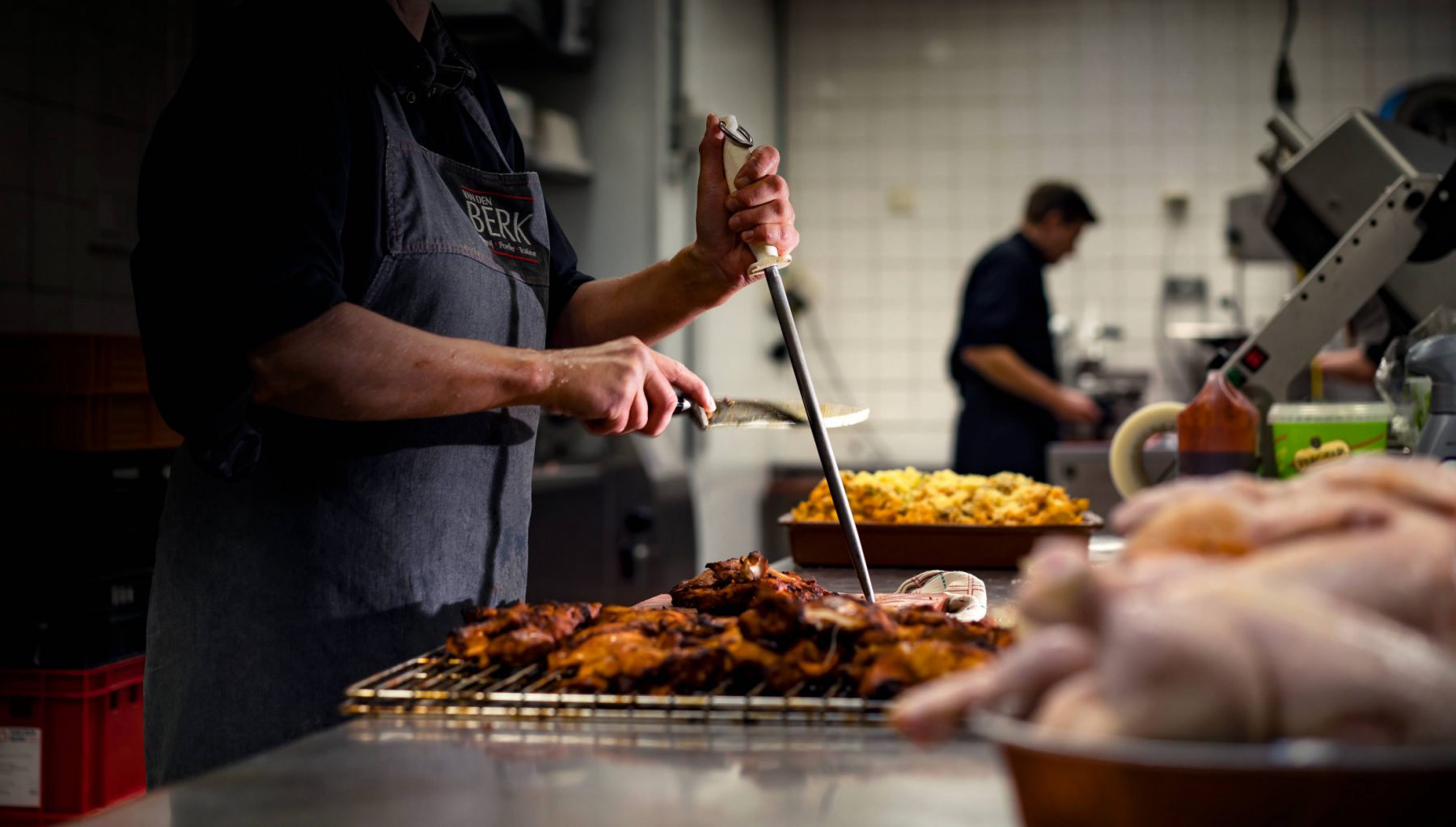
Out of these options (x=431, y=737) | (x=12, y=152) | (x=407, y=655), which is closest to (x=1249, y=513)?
(x=431, y=737)

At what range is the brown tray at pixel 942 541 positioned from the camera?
72.6 inches

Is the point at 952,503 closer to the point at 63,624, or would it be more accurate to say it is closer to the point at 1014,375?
the point at 63,624

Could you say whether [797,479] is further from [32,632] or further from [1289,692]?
[1289,692]

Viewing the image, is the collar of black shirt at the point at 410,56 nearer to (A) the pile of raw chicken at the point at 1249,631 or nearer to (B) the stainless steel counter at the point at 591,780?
(B) the stainless steel counter at the point at 591,780

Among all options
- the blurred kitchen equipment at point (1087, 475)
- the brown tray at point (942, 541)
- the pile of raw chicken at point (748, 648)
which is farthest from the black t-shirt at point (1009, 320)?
the pile of raw chicken at point (748, 648)

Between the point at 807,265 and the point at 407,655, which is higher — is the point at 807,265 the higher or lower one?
the higher one

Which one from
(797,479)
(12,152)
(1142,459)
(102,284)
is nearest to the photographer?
(1142,459)

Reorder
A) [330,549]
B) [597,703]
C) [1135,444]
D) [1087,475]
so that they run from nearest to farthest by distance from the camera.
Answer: [597,703]
[330,549]
[1135,444]
[1087,475]

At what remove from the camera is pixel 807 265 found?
6.45 m

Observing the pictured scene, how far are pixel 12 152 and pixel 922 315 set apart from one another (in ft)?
14.8

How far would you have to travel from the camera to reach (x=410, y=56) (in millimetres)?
1496

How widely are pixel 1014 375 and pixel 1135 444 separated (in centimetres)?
194

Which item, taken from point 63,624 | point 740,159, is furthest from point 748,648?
point 63,624

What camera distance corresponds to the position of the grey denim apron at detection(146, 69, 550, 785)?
1.30m
